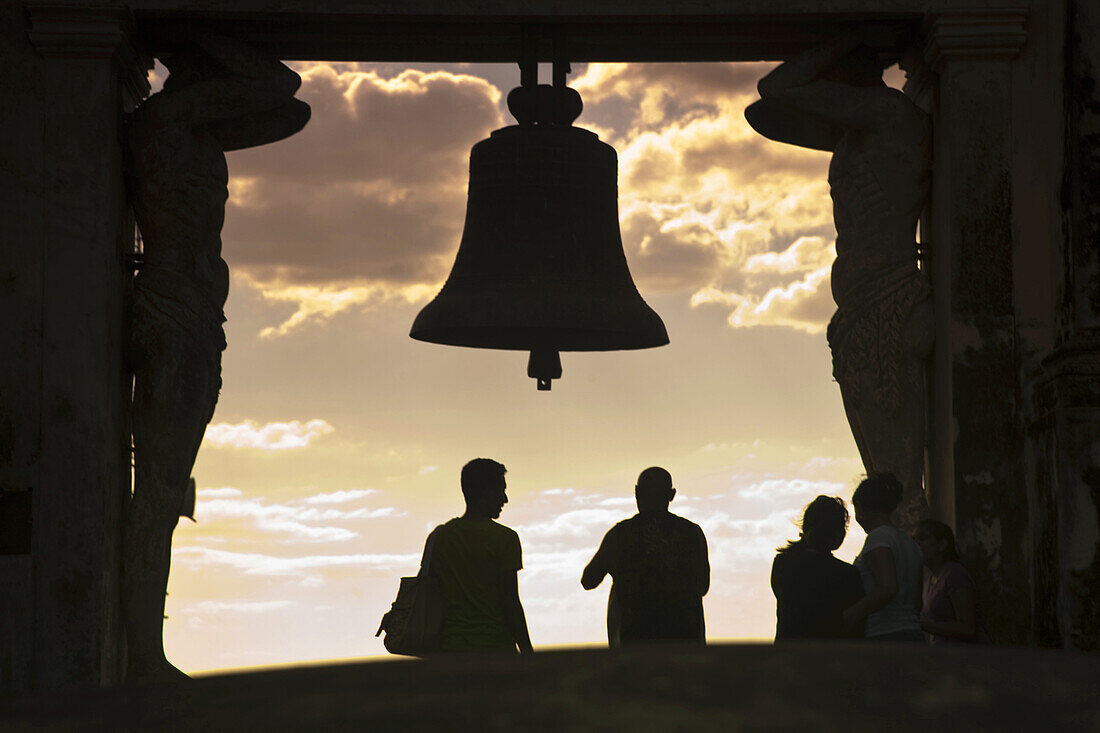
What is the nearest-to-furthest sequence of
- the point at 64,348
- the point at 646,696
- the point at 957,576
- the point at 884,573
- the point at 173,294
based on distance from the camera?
the point at 646,696, the point at 884,573, the point at 957,576, the point at 64,348, the point at 173,294

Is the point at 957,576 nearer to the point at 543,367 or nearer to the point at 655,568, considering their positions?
the point at 655,568

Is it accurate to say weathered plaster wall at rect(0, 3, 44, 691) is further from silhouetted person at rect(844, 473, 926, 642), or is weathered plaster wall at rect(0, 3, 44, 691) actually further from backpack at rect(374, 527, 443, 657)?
silhouetted person at rect(844, 473, 926, 642)

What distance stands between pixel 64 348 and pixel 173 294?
529 millimetres

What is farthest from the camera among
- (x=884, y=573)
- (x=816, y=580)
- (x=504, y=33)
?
(x=504, y=33)

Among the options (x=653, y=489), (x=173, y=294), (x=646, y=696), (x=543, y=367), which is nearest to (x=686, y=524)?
(x=653, y=489)

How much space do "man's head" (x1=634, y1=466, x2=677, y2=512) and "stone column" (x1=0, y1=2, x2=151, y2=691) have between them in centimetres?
244

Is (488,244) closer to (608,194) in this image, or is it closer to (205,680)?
(608,194)

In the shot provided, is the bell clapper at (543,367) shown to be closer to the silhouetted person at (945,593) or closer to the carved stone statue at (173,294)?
the carved stone statue at (173,294)

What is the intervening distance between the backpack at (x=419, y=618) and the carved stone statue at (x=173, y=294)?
1714 mm

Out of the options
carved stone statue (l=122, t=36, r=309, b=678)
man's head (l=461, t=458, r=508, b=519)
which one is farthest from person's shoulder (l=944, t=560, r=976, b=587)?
carved stone statue (l=122, t=36, r=309, b=678)

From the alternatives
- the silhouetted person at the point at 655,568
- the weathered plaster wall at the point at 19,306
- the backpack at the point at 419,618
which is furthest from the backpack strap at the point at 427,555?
the weathered plaster wall at the point at 19,306

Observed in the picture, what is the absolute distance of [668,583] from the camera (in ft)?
15.9

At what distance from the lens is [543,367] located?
6258 mm

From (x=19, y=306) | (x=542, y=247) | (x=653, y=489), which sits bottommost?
(x=653, y=489)
